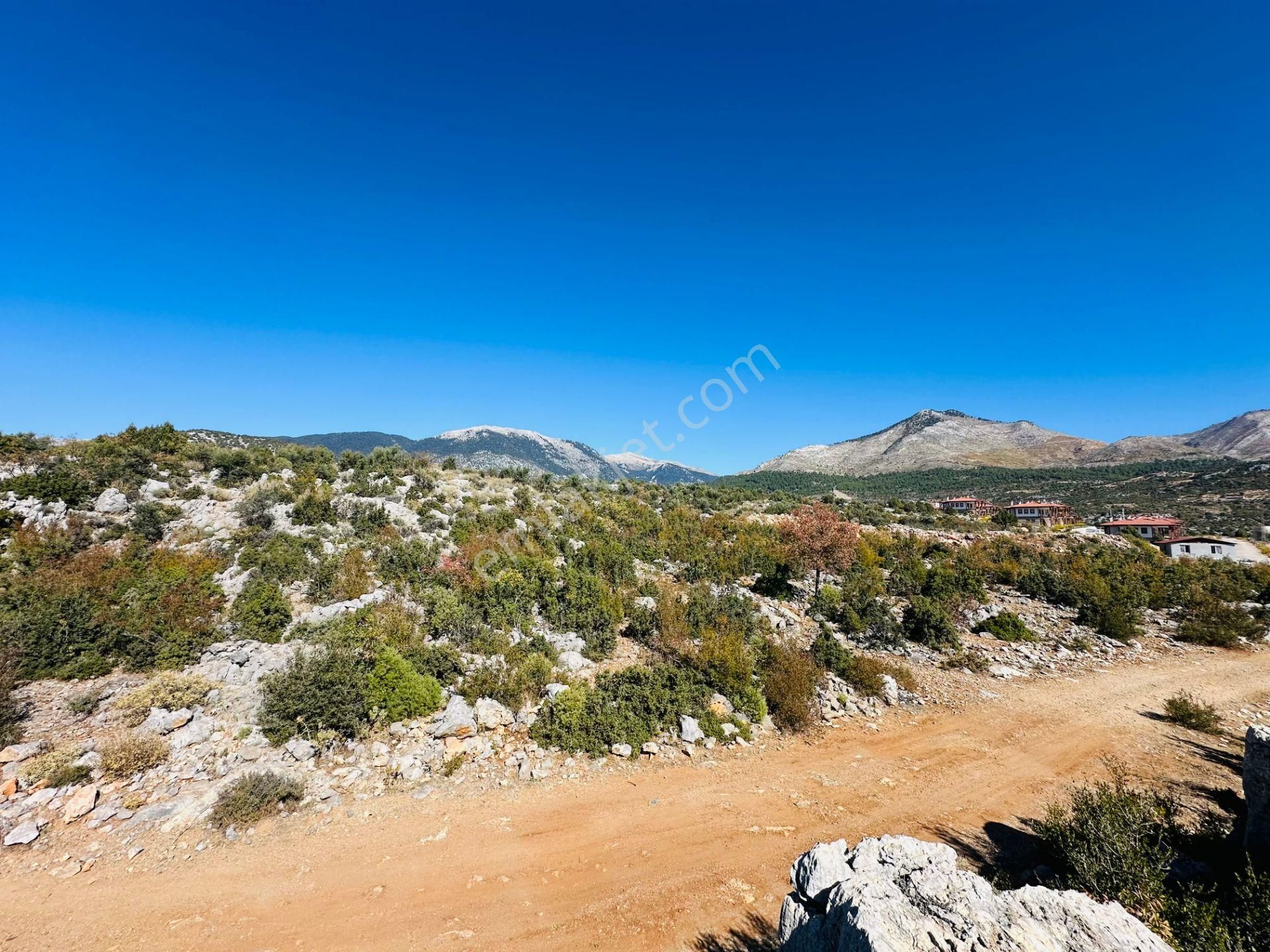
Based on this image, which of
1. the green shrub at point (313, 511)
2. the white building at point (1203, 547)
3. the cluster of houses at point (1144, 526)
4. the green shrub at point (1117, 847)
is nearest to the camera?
the green shrub at point (1117, 847)

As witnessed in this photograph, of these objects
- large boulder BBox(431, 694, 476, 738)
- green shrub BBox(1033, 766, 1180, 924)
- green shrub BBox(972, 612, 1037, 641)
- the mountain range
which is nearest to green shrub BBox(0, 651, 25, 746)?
large boulder BBox(431, 694, 476, 738)

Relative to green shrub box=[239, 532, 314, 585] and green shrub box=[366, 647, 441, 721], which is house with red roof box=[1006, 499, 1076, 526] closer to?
green shrub box=[366, 647, 441, 721]

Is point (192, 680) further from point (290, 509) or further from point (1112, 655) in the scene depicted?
point (1112, 655)

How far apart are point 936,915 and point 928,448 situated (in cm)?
17682

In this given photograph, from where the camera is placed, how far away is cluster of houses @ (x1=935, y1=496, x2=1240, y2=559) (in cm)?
2847

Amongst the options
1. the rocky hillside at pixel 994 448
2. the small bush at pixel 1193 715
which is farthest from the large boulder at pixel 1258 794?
the rocky hillside at pixel 994 448

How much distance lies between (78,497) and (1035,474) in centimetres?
13115

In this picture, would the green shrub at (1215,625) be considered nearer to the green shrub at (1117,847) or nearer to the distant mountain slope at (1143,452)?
the green shrub at (1117,847)

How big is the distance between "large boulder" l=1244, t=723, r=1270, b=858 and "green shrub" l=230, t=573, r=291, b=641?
565 inches

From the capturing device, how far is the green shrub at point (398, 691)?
8109mm

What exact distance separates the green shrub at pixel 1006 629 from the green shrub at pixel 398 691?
14335 mm

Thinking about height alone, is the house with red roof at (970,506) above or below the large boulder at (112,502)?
below

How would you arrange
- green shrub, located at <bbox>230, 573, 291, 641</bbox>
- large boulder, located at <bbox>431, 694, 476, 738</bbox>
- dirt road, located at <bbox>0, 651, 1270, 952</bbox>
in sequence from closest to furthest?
dirt road, located at <bbox>0, 651, 1270, 952</bbox>, large boulder, located at <bbox>431, 694, 476, 738</bbox>, green shrub, located at <bbox>230, 573, 291, 641</bbox>

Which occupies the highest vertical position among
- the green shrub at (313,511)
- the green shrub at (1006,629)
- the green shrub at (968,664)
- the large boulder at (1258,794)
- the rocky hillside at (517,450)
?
the rocky hillside at (517,450)
